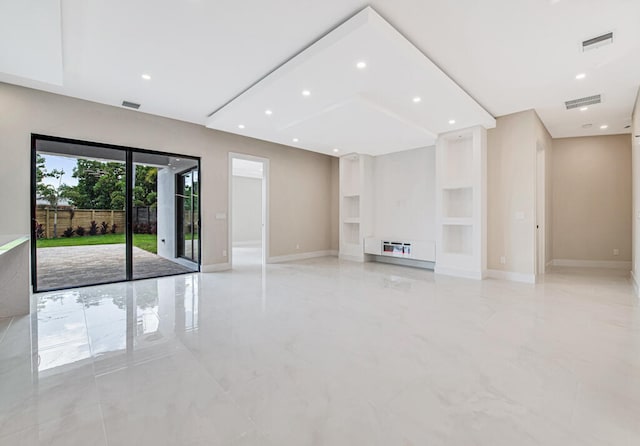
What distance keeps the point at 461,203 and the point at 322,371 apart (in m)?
5.13

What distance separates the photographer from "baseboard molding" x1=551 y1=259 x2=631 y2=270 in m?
6.73

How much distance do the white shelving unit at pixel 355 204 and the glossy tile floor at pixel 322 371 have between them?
3614 millimetres

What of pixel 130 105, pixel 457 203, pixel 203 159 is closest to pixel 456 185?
pixel 457 203

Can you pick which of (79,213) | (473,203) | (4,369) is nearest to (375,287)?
(473,203)

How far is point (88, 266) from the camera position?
19.3 ft

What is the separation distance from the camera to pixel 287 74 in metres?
3.59

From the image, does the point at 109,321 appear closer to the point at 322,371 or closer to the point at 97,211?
the point at 322,371

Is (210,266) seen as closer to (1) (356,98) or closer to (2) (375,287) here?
(2) (375,287)

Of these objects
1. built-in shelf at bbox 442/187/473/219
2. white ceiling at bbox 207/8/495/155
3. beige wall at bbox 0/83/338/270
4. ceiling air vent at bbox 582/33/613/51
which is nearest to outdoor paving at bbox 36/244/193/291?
beige wall at bbox 0/83/338/270

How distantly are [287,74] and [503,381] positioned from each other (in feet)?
12.2

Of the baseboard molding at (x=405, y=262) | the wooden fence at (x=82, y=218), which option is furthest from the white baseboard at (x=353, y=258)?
the wooden fence at (x=82, y=218)

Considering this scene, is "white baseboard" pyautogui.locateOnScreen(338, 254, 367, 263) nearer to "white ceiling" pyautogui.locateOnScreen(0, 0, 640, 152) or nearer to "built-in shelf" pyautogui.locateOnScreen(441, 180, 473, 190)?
"built-in shelf" pyautogui.locateOnScreen(441, 180, 473, 190)

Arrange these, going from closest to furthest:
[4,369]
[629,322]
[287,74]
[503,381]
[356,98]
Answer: [503,381] < [4,369] < [629,322] < [287,74] < [356,98]

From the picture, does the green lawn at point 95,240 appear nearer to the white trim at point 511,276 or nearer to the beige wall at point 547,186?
the white trim at point 511,276
